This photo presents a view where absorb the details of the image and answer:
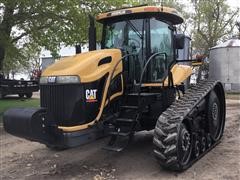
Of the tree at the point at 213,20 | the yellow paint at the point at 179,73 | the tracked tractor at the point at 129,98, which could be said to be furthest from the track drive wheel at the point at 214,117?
the tree at the point at 213,20

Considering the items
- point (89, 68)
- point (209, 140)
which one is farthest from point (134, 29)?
point (209, 140)

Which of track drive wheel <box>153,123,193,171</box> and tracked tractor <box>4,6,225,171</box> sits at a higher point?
tracked tractor <box>4,6,225,171</box>

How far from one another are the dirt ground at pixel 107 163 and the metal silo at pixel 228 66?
1587 cm

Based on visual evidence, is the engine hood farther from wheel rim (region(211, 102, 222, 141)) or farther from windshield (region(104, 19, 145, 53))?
wheel rim (region(211, 102, 222, 141))

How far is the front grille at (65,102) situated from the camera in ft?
21.7

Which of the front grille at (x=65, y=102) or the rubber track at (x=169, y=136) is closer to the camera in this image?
the rubber track at (x=169, y=136)

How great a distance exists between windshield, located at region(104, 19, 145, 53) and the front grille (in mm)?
1640

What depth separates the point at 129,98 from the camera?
752 cm

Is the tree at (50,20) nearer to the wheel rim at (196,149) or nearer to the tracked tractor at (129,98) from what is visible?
the tracked tractor at (129,98)

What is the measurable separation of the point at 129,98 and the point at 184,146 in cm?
139

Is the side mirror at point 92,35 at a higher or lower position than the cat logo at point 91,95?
higher

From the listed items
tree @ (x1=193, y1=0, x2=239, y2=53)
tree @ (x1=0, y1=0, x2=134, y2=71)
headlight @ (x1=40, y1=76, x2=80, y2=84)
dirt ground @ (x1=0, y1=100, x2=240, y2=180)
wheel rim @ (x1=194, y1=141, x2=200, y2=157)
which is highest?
tree @ (x1=193, y1=0, x2=239, y2=53)

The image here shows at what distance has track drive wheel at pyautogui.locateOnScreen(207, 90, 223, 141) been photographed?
8.05 m

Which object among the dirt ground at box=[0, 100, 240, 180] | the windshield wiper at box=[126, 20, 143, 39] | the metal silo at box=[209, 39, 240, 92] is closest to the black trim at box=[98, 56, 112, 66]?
the windshield wiper at box=[126, 20, 143, 39]
